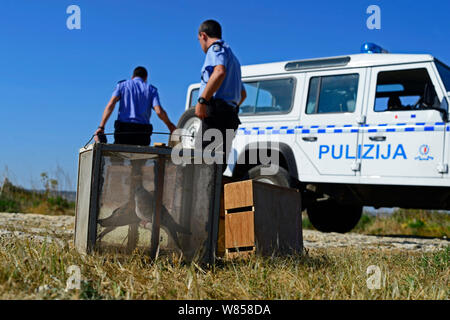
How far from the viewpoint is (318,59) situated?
24.1 feet

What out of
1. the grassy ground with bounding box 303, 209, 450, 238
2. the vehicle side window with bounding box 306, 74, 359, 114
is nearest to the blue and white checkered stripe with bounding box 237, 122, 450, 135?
the vehicle side window with bounding box 306, 74, 359, 114

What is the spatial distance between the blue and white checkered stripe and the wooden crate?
2728 millimetres

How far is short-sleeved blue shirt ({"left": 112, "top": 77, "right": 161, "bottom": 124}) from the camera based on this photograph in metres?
6.17

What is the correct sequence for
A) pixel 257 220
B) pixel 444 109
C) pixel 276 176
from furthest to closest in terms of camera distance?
pixel 276 176 → pixel 444 109 → pixel 257 220

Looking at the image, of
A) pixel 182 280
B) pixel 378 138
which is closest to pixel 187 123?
pixel 378 138

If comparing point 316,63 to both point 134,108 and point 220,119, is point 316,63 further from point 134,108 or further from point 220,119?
point 220,119

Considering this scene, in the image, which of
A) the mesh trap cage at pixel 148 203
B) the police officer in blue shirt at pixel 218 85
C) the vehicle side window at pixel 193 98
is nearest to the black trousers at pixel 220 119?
the police officer in blue shirt at pixel 218 85

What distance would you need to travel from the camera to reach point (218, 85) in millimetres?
4098

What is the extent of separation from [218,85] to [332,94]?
335 centimetres

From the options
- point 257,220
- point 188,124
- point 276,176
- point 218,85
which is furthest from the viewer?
point 276,176

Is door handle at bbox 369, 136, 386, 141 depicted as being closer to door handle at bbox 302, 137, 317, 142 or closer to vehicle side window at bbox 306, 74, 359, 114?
vehicle side window at bbox 306, 74, 359, 114

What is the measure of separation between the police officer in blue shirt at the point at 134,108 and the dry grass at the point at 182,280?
285cm
